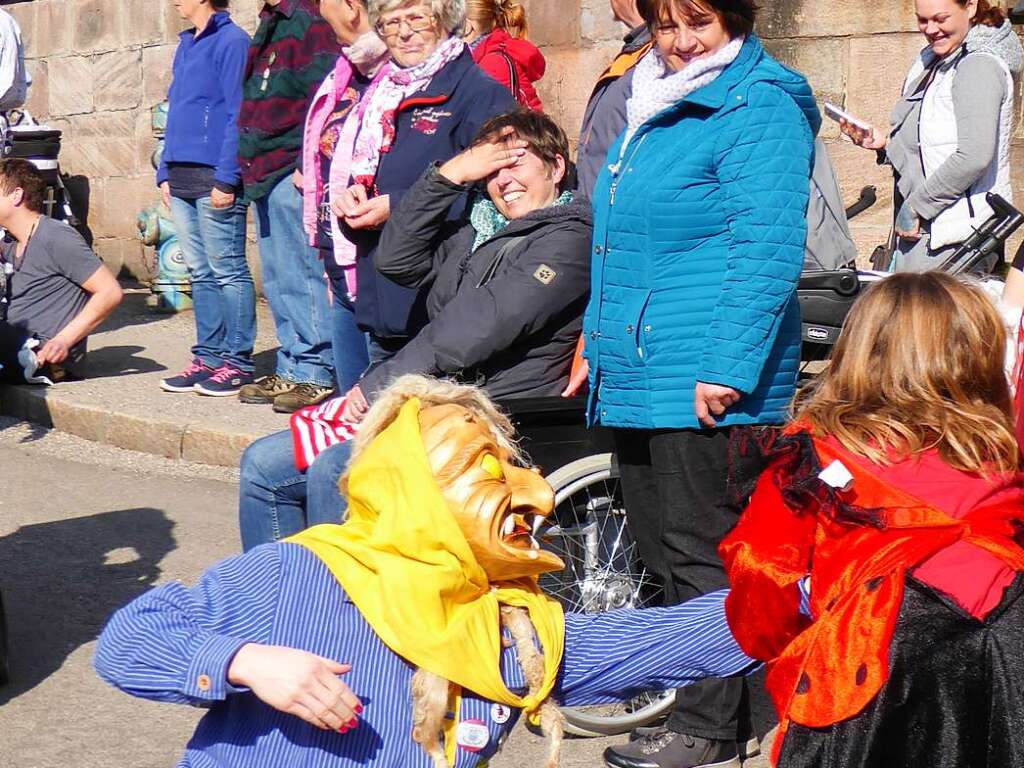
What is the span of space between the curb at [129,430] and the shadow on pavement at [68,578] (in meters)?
0.79

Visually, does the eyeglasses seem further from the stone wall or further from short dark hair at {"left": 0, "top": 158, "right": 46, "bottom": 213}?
short dark hair at {"left": 0, "top": 158, "right": 46, "bottom": 213}

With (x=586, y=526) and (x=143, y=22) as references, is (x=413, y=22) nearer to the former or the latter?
(x=586, y=526)

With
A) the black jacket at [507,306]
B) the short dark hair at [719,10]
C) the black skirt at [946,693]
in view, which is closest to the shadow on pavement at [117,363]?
the black jacket at [507,306]

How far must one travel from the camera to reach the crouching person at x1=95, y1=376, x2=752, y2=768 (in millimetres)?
2459

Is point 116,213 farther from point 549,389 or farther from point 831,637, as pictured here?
point 831,637

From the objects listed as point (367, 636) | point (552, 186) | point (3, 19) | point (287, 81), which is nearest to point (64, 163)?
point (3, 19)

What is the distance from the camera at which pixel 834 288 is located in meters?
5.08

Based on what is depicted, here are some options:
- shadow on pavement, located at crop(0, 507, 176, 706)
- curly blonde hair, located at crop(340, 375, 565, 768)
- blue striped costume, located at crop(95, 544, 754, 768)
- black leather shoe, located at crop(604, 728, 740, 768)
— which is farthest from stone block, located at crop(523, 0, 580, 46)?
blue striped costume, located at crop(95, 544, 754, 768)

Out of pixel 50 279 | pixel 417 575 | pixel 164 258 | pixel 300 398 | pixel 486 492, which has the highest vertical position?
pixel 486 492

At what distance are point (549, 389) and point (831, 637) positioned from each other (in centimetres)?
201

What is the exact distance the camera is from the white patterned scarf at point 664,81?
393cm

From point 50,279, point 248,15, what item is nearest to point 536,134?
point 50,279

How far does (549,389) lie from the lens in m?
4.48

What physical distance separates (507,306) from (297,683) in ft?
6.68
